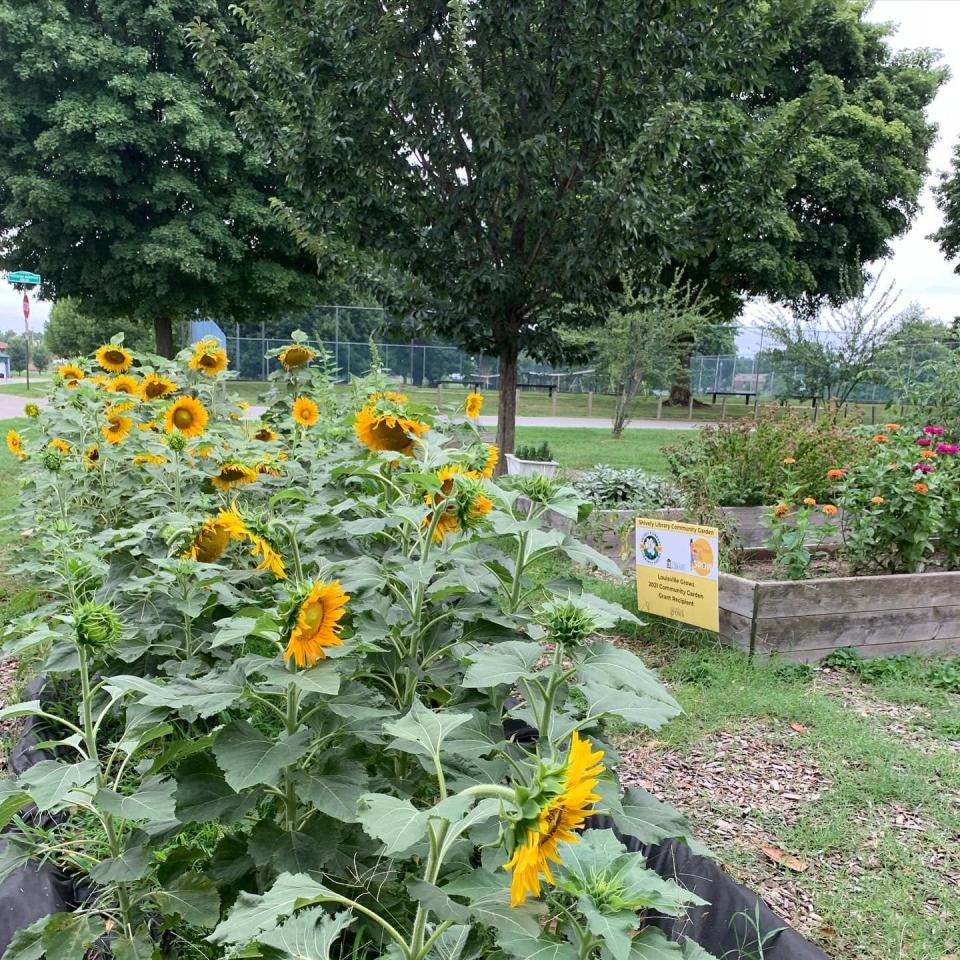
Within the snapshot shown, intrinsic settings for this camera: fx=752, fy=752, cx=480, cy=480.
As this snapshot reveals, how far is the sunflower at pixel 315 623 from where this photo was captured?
111 centimetres

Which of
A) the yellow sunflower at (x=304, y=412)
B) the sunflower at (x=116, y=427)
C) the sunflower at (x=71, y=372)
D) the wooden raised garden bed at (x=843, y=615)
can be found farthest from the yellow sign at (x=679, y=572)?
the sunflower at (x=71, y=372)

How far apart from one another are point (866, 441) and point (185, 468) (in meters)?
4.74

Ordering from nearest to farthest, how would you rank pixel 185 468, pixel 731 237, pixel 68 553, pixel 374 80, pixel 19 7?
pixel 68 553, pixel 185 468, pixel 374 80, pixel 731 237, pixel 19 7

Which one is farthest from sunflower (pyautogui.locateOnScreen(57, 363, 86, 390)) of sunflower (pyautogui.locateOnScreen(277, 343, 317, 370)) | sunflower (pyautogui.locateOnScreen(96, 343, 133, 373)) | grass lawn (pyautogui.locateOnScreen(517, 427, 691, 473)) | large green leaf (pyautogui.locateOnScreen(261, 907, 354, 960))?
grass lawn (pyautogui.locateOnScreen(517, 427, 691, 473))

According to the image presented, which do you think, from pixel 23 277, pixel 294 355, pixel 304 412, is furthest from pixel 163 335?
pixel 304 412

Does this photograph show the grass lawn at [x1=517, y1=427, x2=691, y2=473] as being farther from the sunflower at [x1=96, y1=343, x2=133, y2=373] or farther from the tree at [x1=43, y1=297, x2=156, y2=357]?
the tree at [x1=43, y1=297, x2=156, y2=357]

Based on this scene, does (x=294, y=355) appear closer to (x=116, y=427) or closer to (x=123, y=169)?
(x=116, y=427)

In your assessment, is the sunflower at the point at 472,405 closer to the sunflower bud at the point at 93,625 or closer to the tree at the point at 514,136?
the sunflower bud at the point at 93,625

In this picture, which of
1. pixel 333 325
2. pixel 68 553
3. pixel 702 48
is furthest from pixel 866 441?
pixel 333 325

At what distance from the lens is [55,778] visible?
48.4 inches

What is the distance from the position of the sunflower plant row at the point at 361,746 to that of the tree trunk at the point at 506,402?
4.05m

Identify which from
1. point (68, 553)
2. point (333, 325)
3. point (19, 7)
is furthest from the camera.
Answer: point (333, 325)

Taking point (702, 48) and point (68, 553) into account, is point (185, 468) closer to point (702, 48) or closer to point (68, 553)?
point (68, 553)

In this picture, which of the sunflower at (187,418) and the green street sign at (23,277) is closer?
the sunflower at (187,418)
